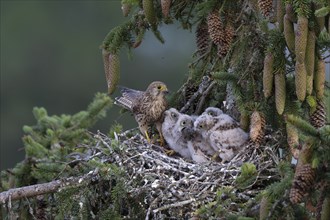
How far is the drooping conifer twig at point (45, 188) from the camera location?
641 cm

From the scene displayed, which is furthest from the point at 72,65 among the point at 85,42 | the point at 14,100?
the point at 14,100

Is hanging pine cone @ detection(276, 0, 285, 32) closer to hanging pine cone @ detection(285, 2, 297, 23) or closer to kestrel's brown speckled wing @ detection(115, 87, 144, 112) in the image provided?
hanging pine cone @ detection(285, 2, 297, 23)

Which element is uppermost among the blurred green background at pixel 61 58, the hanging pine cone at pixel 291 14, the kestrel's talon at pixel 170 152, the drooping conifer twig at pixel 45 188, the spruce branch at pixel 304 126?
the blurred green background at pixel 61 58

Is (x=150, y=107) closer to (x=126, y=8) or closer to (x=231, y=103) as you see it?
(x=231, y=103)

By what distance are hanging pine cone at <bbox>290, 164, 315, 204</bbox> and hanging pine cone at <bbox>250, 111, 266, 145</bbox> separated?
62.1 inches

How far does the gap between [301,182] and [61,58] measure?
76.7ft

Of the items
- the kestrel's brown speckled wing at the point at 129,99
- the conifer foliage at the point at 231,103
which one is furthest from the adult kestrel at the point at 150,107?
the conifer foliage at the point at 231,103

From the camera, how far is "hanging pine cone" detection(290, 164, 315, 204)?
462cm

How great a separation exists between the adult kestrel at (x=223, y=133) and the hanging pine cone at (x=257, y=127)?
0.24m

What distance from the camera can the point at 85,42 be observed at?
1067 inches

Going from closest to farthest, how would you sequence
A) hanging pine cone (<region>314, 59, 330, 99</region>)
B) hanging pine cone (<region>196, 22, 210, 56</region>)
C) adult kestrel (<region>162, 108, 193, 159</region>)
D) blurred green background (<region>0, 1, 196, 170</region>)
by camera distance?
hanging pine cone (<region>314, 59, 330, 99</region>), hanging pine cone (<region>196, 22, 210, 56</region>), adult kestrel (<region>162, 108, 193, 159</region>), blurred green background (<region>0, 1, 196, 170</region>)

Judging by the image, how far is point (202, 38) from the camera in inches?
271

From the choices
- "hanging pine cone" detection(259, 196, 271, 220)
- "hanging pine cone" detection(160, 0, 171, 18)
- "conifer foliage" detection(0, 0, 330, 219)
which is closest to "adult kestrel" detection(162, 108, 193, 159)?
"conifer foliage" detection(0, 0, 330, 219)

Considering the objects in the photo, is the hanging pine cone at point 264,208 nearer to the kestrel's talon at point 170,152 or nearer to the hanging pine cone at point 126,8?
the hanging pine cone at point 126,8
